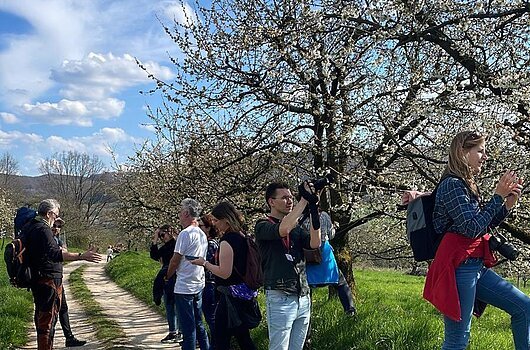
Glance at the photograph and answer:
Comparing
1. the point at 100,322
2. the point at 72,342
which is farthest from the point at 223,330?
the point at 100,322

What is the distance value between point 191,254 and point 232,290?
134 cm

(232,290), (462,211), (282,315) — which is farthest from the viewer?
(232,290)

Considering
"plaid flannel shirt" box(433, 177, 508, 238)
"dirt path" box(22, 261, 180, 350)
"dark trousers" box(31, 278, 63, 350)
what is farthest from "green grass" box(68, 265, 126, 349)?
"plaid flannel shirt" box(433, 177, 508, 238)

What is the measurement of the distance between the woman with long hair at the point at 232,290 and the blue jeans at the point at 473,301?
2.03 m

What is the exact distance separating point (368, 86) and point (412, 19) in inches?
80.1

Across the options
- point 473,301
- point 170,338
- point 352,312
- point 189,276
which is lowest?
point 170,338

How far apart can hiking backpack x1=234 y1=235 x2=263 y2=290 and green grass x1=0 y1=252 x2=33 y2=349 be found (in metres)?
4.56

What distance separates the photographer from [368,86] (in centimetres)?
848

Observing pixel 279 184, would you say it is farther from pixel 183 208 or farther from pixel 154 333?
pixel 154 333

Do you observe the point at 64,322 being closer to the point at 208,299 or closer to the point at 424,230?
the point at 208,299

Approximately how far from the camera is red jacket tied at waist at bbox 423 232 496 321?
387 centimetres

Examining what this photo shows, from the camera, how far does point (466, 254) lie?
3891 millimetres

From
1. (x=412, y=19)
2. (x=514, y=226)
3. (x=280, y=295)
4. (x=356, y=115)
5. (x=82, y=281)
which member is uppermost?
(x=412, y=19)

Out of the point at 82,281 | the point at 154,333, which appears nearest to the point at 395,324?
the point at 154,333
